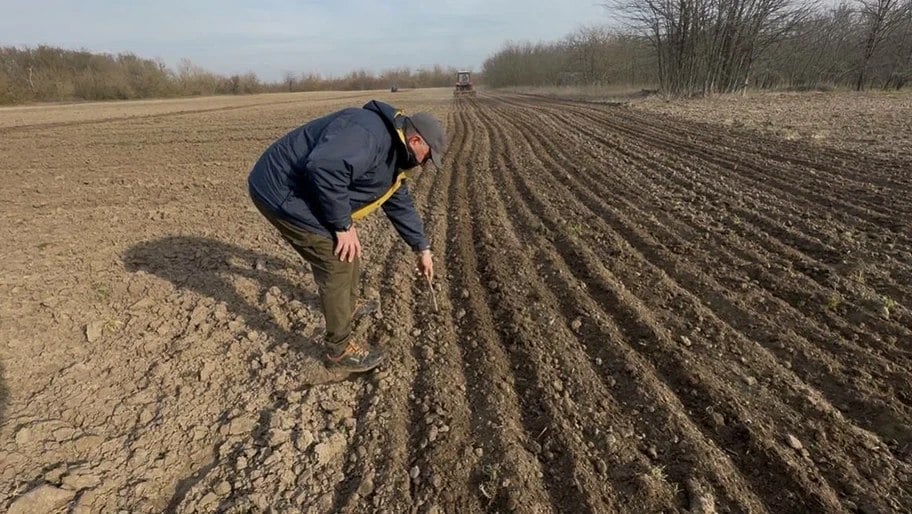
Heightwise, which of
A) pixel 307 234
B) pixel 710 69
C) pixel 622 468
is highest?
pixel 710 69

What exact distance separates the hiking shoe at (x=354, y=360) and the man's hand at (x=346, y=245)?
0.73m

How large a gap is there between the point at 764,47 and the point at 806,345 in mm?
35476

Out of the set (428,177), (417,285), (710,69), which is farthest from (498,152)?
(710,69)

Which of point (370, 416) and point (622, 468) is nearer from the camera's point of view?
point (622, 468)

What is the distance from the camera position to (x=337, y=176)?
2600 millimetres

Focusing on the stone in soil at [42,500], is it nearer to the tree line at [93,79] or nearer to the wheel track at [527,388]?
the wheel track at [527,388]

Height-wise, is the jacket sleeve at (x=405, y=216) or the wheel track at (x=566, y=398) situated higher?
the jacket sleeve at (x=405, y=216)

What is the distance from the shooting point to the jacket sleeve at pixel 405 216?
345cm

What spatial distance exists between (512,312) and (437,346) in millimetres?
786

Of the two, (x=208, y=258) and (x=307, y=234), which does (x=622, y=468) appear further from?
(x=208, y=258)

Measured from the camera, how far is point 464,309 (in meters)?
4.22

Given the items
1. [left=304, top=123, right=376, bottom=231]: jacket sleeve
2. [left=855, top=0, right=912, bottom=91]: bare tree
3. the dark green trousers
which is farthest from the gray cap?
[left=855, top=0, right=912, bottom=91]: bare tree

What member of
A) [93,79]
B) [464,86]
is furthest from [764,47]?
[93,79]

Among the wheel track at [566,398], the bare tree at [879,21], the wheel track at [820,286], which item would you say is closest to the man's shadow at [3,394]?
the wheel track at [566,398]
